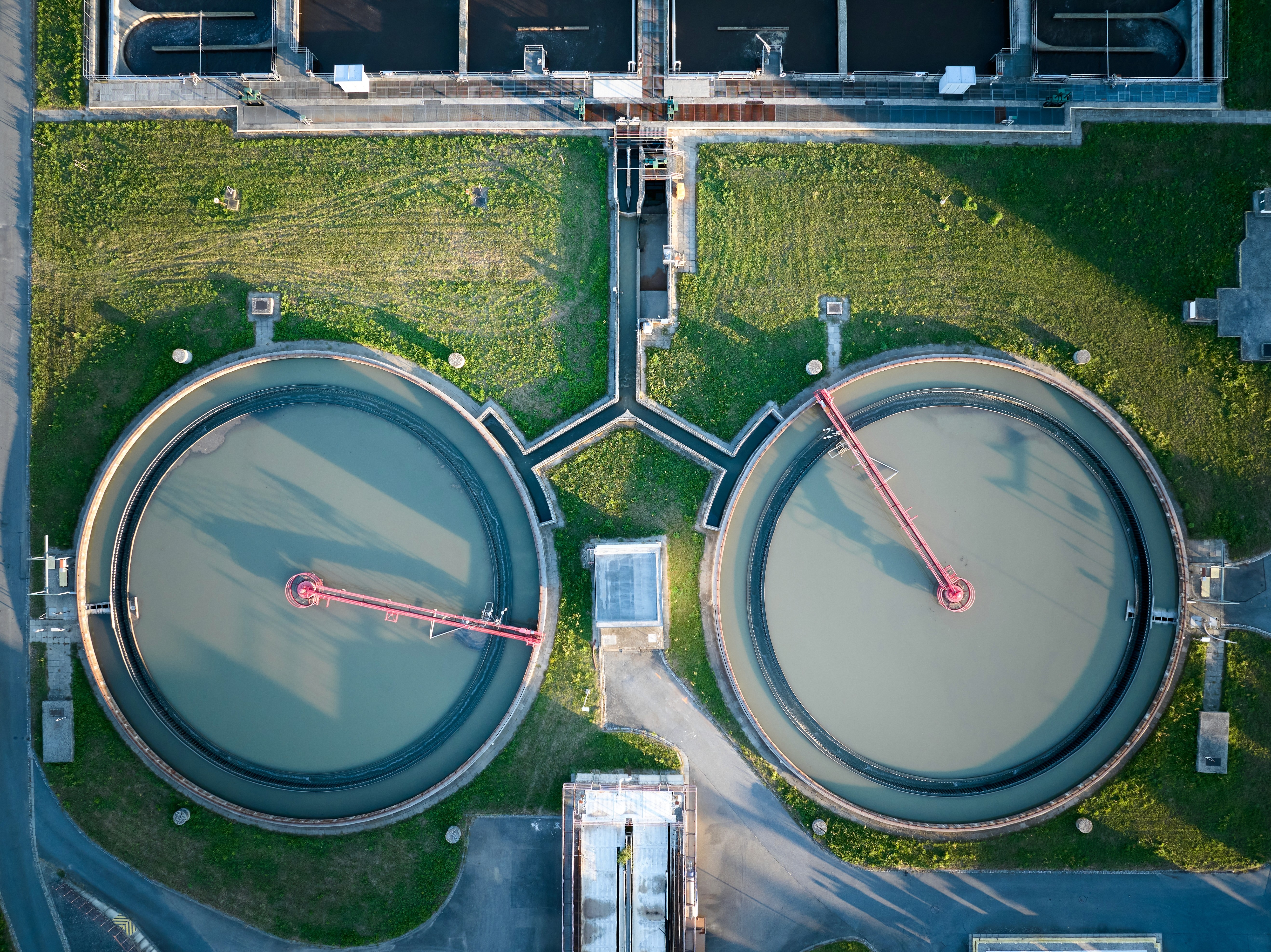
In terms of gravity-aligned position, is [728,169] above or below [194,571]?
above

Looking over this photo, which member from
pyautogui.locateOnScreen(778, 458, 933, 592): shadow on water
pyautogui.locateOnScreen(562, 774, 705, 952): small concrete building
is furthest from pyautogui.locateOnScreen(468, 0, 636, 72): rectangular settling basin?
pyautogui.locateOnScreen(562, 774, 705, 952): small concrete building

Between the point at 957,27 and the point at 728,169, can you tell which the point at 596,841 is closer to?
the point at 728,169

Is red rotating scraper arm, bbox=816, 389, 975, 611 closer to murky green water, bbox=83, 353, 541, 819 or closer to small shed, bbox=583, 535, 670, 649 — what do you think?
small shed, bbox=583, 535, 670, 649

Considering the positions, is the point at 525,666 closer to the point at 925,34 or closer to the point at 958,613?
the point at 958,613

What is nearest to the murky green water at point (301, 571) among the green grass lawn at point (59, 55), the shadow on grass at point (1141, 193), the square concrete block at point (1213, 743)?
the green grass lawn at point (59, 55)

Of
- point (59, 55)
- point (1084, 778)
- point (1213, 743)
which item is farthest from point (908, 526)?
point (59, 55)

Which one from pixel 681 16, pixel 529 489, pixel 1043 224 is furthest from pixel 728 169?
pixel 529 489
